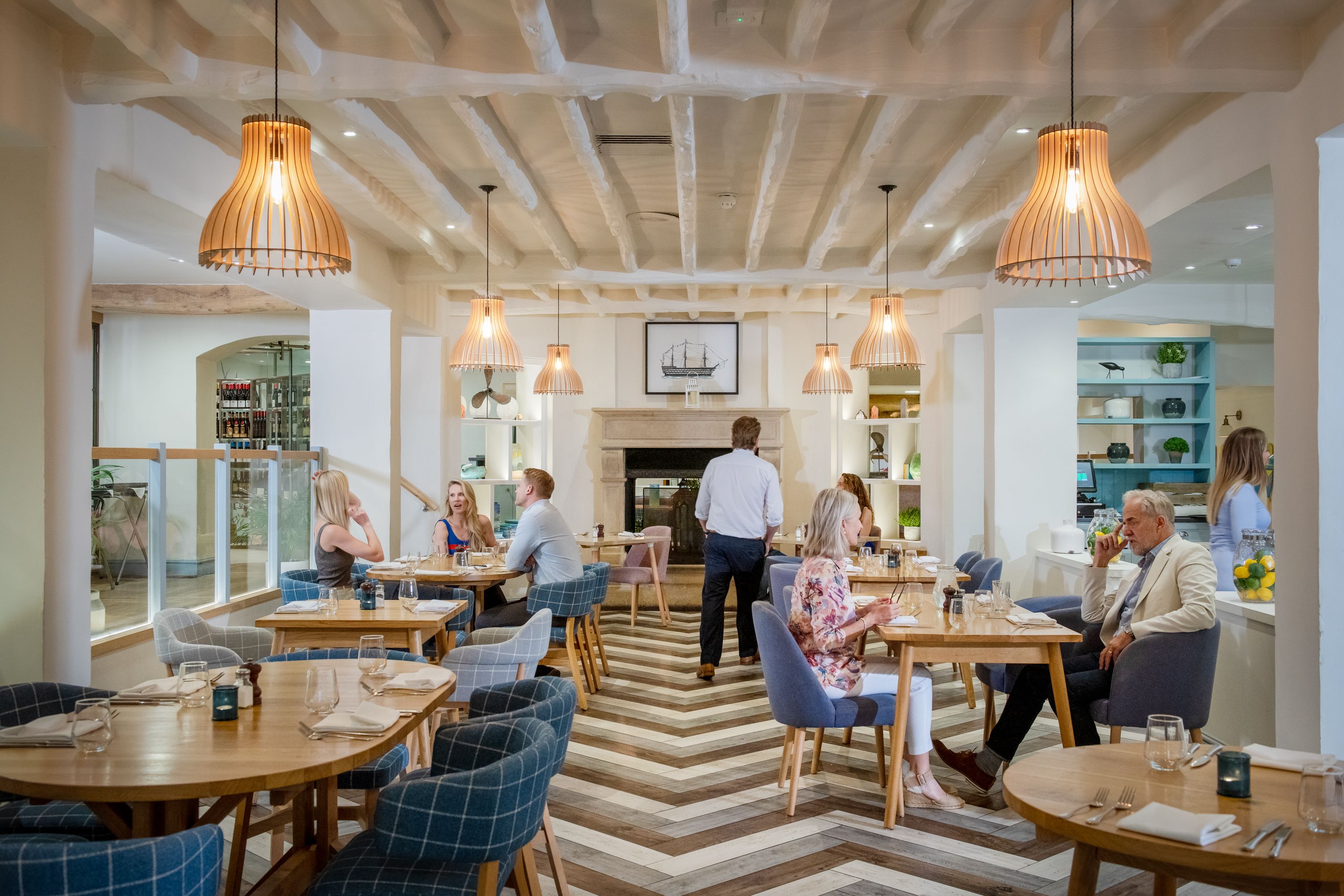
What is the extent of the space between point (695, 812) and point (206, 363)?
30.6ft

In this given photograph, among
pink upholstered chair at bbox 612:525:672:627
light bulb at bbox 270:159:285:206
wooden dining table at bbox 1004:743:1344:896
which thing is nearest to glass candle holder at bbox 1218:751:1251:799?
wooden dining table at bbox 1004:743:1344:896

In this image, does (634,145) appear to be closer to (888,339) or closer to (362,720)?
(888,339)

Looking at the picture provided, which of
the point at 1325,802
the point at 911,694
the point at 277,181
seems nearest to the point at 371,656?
the point at 277,181

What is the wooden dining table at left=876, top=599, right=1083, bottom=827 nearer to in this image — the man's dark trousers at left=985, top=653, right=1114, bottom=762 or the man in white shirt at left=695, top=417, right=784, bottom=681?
the man's dark trousers at left=985, top=653, right=1114, bottom=762

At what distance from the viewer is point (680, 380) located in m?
11.3

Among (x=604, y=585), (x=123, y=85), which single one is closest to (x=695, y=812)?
(x=604, y=585)

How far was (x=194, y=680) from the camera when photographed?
10.3 ft

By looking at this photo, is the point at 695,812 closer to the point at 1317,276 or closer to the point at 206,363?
the point at 1317,276

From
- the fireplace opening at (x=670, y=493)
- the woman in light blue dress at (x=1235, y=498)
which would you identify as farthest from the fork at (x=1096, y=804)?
the fireplace opening at (x=670, y=493)

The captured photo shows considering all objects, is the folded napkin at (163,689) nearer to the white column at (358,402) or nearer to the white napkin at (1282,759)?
the white napkin at (1282,759)

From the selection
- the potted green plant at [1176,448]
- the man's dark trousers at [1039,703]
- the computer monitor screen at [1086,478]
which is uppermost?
the potted green plant at [1176,448]

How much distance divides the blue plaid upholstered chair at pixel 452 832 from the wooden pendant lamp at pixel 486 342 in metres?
4.90

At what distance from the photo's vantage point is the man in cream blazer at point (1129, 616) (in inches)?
158

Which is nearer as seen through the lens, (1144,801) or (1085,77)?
(1144,801)
